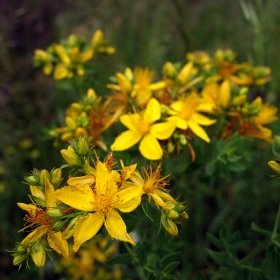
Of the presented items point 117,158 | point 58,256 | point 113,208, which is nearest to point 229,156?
Result: point 117,158

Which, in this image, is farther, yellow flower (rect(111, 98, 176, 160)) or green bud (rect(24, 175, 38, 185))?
yellow flower (rect(111, 98, 176, 160))

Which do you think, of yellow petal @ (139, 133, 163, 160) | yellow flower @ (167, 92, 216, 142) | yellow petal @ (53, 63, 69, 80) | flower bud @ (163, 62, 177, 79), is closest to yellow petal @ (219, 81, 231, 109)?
yellow flower @ (167, 92, 216, 142)

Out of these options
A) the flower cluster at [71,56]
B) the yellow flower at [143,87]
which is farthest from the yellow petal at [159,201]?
the flower cluster at [71,56]

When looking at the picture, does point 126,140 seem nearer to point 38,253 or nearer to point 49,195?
point 49,195

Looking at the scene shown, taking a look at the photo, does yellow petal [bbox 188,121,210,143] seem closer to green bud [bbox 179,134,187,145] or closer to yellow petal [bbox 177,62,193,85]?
green bud [bbox 179,134,187,145]

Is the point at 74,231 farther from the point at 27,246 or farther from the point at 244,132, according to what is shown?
the point at 244,132

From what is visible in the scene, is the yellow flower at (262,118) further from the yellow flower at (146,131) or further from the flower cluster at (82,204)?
the flower cluster at (82,204)
